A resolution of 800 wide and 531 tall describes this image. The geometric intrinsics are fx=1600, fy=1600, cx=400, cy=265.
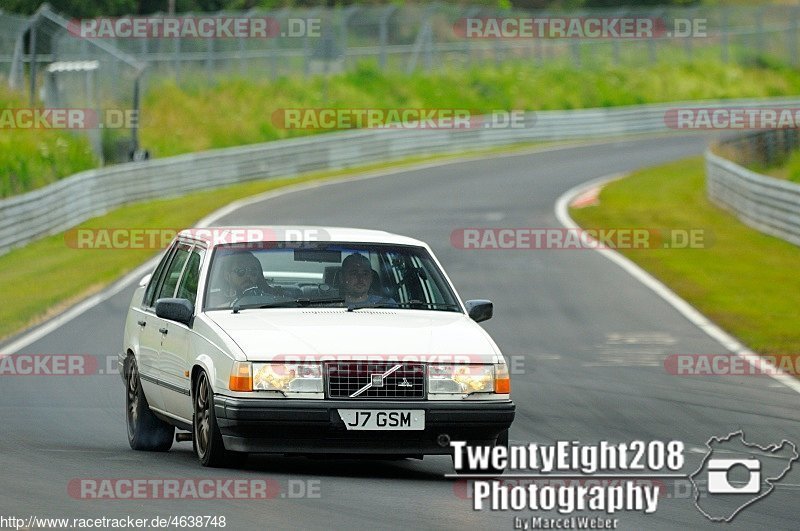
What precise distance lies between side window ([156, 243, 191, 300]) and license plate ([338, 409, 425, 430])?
2323 millimetres

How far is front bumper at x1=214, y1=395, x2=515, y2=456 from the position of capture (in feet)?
28.4

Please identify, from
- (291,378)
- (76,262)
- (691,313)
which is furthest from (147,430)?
(76,262)

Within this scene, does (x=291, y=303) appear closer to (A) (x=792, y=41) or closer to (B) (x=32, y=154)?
(B) (x=32, y=154)

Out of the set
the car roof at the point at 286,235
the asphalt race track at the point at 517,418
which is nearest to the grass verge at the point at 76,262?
the asphalt race track at the point at 517,418

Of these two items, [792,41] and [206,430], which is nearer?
[206,430]

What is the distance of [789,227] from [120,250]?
1153 centimetres

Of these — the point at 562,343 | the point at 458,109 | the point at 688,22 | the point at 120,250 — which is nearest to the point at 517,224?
the point at 120,250

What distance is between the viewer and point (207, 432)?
9094 millimetres
